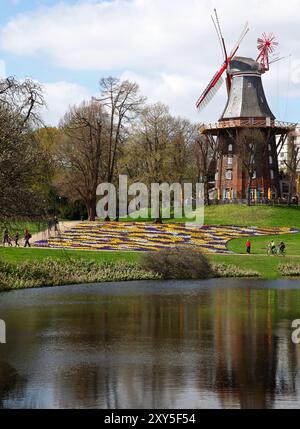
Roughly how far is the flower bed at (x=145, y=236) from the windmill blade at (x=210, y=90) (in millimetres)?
24441

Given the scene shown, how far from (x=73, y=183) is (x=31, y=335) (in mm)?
56640

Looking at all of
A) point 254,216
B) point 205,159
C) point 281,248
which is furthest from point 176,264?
point 205,159

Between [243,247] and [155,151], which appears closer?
[243,247]

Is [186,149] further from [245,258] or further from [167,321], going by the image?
[167,321]

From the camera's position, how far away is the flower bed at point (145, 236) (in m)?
53.7

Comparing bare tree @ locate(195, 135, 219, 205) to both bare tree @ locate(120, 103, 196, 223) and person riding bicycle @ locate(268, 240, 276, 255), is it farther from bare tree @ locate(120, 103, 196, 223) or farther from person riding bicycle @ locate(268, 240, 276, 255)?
person riding bicycle @ locate(268, 240, 276, 255)

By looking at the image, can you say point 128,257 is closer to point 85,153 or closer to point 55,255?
point 55,255

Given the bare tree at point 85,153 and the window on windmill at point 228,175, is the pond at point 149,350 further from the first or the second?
the window on windmill at point 228,175

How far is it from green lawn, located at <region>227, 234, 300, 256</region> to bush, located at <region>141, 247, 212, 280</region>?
1101cm

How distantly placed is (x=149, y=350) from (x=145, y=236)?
41013mm

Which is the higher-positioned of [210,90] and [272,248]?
[210,90]

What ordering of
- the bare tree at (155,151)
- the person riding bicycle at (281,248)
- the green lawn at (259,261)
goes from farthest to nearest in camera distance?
the bare tree at (155,151)
the person riding bicycle at (281,248)
the green lawn at (259,261)

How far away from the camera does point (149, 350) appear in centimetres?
2098

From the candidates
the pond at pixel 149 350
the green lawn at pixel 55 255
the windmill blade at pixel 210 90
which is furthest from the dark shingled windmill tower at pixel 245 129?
the pond at pixel 149 350
